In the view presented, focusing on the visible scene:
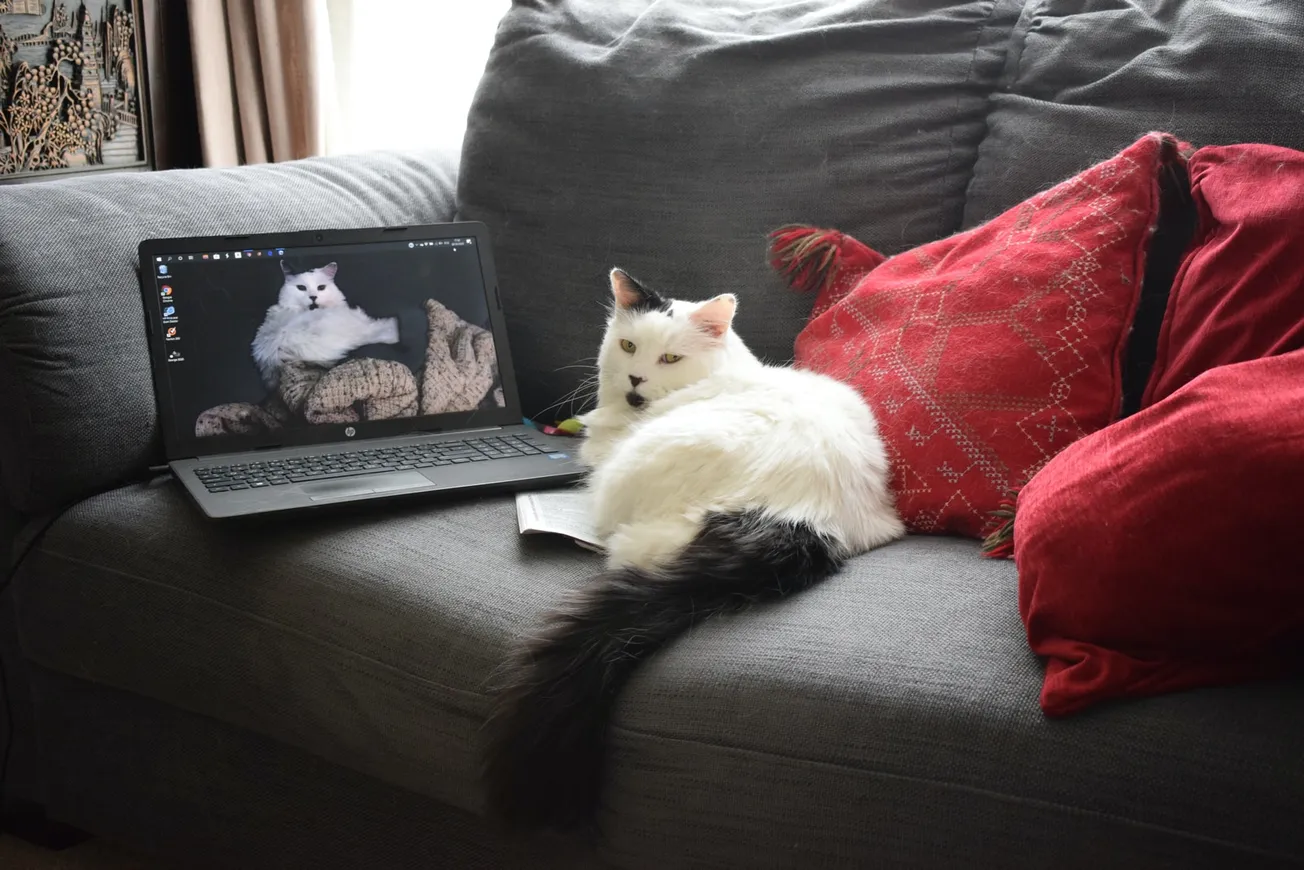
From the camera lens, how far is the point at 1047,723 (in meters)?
0.84

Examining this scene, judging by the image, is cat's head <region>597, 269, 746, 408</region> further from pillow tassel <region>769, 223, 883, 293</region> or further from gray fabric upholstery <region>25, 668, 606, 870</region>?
gray fabric upholstery <region>25, 668, 606, 870</region>

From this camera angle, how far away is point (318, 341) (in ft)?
4.75

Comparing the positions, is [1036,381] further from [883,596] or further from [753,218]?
[753,218]

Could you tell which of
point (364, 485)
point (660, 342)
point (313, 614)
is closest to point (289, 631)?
point (313, 614)

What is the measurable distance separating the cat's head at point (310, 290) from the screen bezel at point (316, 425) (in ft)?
0.13

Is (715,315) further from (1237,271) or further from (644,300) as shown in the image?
(1237,271)

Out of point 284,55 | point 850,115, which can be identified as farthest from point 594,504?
point 284,55

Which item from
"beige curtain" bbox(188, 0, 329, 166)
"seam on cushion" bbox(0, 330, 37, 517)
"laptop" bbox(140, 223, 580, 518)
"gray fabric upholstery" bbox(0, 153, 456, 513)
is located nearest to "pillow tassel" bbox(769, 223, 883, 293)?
"laptop" bbox(140, 223, 580, 518)

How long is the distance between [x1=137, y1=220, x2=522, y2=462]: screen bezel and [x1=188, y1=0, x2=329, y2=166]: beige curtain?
1.00 metres

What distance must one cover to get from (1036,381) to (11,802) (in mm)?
1386

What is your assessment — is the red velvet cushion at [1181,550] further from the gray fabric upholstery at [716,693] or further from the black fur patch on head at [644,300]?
the black fur patch on head at [644,300]

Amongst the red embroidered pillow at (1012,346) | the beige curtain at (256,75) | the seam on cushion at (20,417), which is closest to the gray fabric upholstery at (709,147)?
the red embroidered pillow at (1012,346)

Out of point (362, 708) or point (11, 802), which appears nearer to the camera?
point (362, 708)

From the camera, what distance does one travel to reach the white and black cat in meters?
0.93
